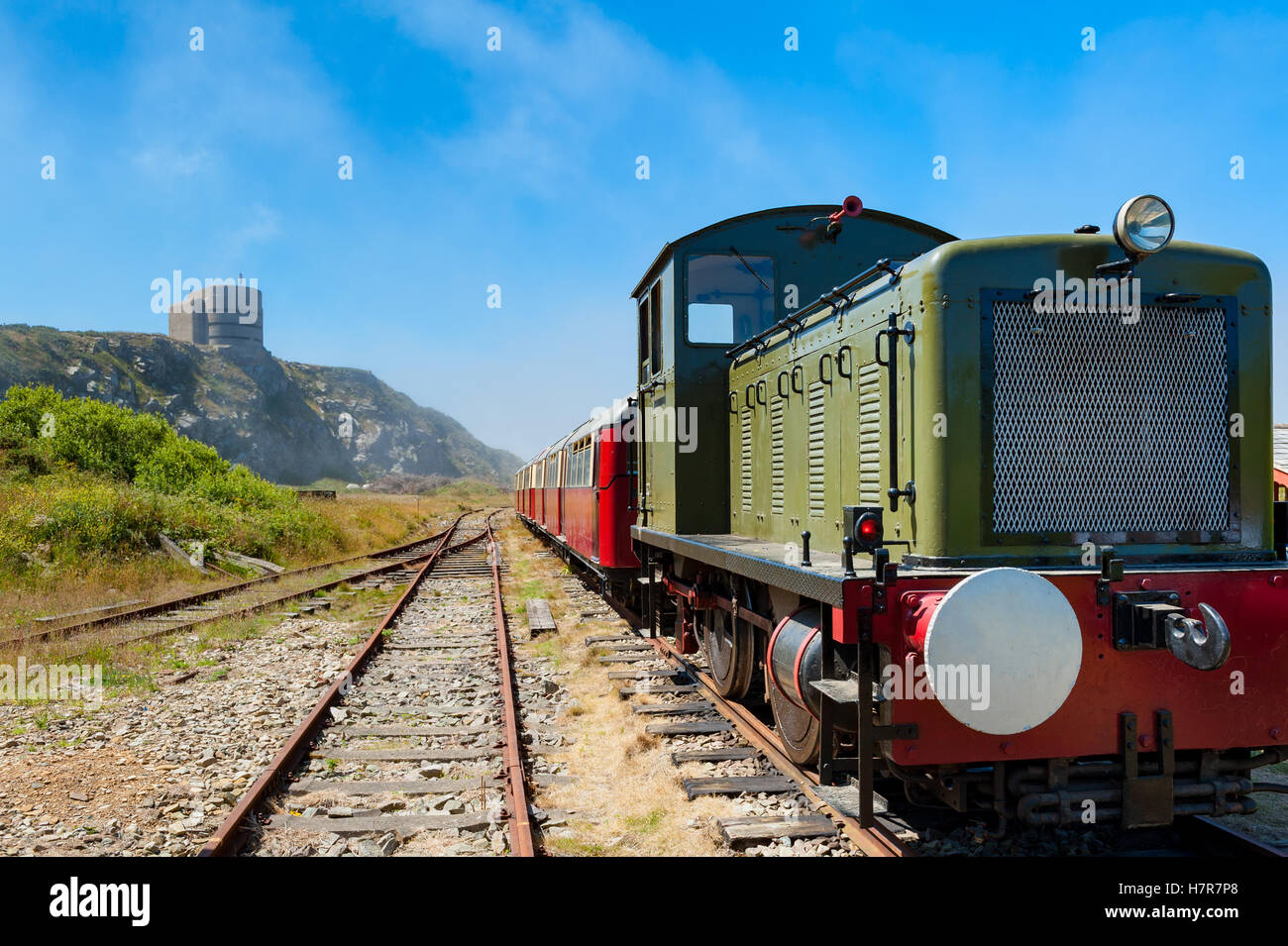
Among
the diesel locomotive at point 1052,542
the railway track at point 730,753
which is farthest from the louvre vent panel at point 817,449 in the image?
the railway track at point 730,753

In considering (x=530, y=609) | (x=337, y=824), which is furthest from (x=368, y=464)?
(x=337, y=824)

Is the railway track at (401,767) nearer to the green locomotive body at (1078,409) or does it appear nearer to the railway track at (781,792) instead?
the railway track at (781,792)

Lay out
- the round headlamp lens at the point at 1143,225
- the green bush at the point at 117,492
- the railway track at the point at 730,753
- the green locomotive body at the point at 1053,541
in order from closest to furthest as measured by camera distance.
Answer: the green locomotive body at the point at 1053,541 < the round headlamp lens at the point at 1143,225 < the railway track at the point at 730,753 < the green bush at the point at 117,492

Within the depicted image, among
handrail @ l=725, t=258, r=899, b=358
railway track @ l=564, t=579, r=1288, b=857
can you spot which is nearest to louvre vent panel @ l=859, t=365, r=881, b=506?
handrail @ l=725, t=258, r=899, b=358

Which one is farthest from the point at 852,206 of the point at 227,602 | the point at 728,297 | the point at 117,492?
the point at 117,492

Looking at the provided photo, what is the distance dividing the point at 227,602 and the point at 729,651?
29.6 feet

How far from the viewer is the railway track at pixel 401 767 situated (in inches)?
168

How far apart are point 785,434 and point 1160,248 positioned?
2501 millimetres

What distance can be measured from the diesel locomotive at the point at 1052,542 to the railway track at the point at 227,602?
823cm

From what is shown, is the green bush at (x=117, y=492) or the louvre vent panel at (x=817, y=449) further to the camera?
the green bush at (x=117, y=492)

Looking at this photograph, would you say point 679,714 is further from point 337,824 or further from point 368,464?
point 368,464

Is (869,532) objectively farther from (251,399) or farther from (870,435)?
(251,399)
